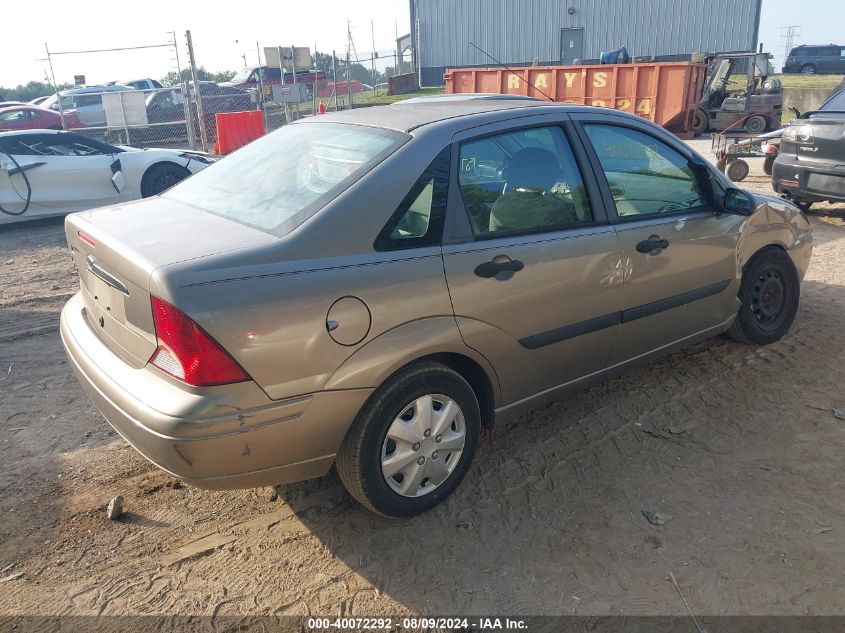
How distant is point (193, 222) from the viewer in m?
2.89

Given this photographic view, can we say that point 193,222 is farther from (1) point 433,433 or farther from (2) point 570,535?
(2) point 570,535

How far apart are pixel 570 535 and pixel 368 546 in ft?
2.88

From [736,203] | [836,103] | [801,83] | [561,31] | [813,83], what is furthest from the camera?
[561,31]

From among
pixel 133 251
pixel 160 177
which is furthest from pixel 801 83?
pixel 133 251

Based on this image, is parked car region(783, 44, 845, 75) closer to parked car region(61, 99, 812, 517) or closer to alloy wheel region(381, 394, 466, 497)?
parked car region(61, 99, 812, 517)

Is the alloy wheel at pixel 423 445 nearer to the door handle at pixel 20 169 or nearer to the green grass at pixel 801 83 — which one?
the door handle at pixel 20 169

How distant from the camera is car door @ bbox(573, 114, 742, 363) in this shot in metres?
3.53

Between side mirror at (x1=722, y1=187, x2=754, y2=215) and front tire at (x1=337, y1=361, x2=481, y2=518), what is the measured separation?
6.86 ft

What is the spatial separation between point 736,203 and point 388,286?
8.12ft

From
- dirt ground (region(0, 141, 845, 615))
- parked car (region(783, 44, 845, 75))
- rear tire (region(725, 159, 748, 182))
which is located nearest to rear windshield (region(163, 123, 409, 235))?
dirt ground (region(0, 141, 845, 615))

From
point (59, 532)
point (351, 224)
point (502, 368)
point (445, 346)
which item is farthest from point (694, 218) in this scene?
point (59, 532)

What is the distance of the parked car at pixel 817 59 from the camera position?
34.9 m

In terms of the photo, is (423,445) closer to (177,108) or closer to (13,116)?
(177,108)

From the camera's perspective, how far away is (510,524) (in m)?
2.99
